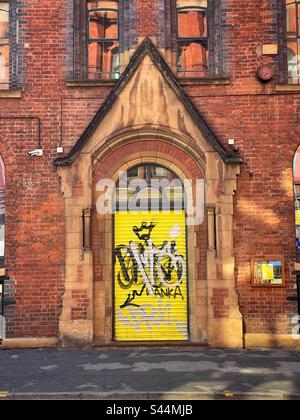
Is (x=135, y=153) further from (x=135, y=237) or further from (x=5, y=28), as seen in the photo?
(x=5, y=28)

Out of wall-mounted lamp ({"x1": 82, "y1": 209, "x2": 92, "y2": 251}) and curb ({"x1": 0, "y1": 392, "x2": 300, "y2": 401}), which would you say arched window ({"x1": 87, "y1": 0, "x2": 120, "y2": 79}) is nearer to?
wall-mounted lamp ({"x1": 82, "y1": 209, "x2": 92, "y2": 251})

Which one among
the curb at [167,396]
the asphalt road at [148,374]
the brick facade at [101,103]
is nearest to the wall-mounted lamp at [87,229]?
the brick facade at [101,103]

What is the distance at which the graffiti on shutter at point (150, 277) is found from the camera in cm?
1109

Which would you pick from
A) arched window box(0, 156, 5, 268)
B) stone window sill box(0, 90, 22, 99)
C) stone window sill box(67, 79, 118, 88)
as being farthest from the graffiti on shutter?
stone window sill box(0, 90, 22, 99)

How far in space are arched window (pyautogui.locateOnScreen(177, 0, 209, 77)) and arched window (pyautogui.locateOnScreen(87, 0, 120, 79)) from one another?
1529mm

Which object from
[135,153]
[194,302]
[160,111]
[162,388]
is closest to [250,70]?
[160,111]

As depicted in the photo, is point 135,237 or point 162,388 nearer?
point 162,388

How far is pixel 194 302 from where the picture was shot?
11078mm

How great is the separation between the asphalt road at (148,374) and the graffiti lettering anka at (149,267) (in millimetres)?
1332

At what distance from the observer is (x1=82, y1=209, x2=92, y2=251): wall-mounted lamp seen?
1103cm

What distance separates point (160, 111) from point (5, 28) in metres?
4.32

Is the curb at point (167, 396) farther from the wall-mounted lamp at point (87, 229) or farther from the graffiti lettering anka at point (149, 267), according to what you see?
the wall-mounted lamp at point (87, 229)

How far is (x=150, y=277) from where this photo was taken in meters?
11.2

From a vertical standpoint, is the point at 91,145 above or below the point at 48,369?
above
